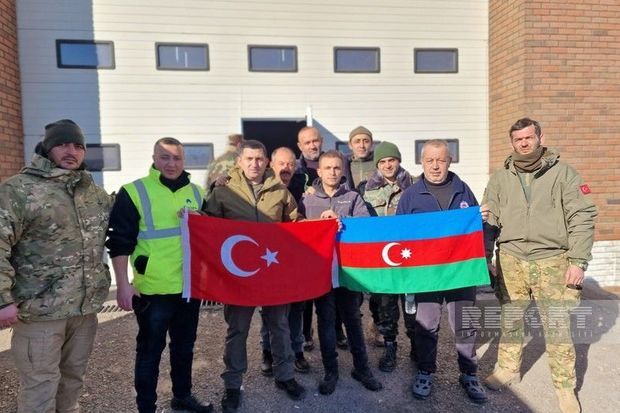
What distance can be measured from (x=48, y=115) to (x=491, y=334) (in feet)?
25.3

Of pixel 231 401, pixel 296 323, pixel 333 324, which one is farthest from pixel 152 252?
pixel 333 324

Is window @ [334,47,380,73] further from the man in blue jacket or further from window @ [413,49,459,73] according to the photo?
the man in blue jacket

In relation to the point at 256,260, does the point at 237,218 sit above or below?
above

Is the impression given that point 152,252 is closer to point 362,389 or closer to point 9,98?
point 362,389

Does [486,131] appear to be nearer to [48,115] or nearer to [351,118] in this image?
[351,118]

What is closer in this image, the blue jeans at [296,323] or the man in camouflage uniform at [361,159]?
the blue jeans at [296,323]

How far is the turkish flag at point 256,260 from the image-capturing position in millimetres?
3115

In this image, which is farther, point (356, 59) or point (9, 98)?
point (356, 59)

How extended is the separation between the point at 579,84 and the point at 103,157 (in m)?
8.26

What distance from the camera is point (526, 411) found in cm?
336

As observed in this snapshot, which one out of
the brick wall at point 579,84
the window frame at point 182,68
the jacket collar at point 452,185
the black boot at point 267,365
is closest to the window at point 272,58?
the window frame at point 182,68

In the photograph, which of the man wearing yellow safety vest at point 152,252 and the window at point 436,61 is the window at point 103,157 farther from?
the window at point 436,61

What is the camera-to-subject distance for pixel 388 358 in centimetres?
397

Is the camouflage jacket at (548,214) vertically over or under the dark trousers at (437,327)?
over
